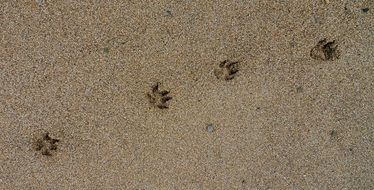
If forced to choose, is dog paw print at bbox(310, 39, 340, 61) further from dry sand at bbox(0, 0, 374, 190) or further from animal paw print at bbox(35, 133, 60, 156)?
animal paw print at bbox(35, 133, 60, 156)

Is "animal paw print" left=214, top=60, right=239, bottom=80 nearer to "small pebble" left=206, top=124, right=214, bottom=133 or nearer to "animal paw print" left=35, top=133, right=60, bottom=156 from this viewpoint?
"small pebble" left=206, top=124, right=214, bottom=133

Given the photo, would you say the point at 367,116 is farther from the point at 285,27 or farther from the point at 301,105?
the point at 285,27

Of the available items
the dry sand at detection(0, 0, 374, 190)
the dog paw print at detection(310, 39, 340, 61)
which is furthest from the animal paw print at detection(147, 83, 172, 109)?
the dog paw print at detection(310, 39, 340, 61)

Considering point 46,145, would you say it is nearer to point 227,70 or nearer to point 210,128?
point 210,128

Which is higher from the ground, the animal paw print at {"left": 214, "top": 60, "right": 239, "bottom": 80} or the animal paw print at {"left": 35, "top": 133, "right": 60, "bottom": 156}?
the animal paw print at {"left": 214, "top": 60, "right": 239, "bottom": 80}

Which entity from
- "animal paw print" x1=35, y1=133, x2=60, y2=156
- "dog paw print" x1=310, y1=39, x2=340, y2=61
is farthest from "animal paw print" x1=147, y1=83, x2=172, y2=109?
"dog paw print" x1=310, y1=39, x2=340, y2=61

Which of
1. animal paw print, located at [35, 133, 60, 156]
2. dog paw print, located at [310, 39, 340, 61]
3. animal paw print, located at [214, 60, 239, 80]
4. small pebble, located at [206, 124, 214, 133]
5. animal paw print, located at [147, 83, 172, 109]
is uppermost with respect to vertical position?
dog paw print, located at [310, 39, 340, 61]

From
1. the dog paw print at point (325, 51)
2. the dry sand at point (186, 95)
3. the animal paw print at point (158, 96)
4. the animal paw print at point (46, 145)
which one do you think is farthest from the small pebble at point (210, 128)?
the animal paw print at point (46, 145)

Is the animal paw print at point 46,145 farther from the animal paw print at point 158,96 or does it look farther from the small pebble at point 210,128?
the small pebble at point 210,128

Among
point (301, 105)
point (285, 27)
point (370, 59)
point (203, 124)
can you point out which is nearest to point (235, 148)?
point (203, 124)
